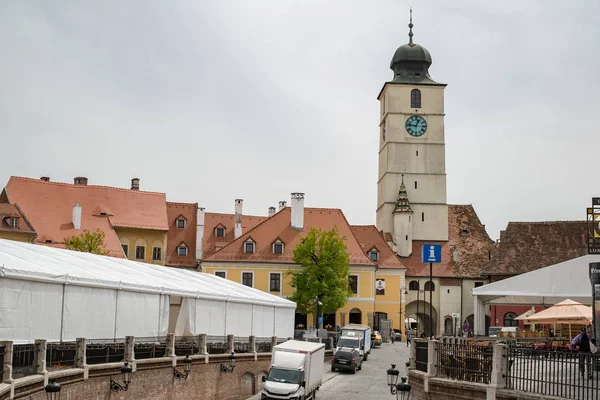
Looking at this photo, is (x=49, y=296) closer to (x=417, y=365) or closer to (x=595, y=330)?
(x=417, y=365)

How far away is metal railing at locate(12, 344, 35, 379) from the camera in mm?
21403

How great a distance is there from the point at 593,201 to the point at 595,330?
10.5 m

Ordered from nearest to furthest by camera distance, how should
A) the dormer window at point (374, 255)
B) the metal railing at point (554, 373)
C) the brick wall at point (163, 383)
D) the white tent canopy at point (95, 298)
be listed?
the metal railing at point (554, 373)
the brick wall at point (163, 383)
the white tent canopy at point (95, 298)
the dormer window at point (374, 255)

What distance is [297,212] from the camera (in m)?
76.6

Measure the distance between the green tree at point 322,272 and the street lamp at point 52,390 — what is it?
47.0 metres

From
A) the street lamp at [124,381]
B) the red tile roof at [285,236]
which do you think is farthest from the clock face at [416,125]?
the street lamp at [124,381]

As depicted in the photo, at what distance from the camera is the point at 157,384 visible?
29.7m

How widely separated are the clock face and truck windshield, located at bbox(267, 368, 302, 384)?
60149 mm

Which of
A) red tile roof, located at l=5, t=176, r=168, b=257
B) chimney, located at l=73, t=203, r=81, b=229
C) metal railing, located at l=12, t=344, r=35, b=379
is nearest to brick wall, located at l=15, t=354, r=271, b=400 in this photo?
metal railing, located at l=12, t=344, r=35, b=379

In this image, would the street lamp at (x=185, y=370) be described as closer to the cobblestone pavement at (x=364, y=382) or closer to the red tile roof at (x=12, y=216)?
the cobblestone pavement at (x=364, y=382)

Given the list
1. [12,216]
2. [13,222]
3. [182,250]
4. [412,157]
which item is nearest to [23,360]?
[13,222]

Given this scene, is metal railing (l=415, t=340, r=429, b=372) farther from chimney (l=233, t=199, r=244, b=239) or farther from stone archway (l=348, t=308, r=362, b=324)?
chimney (l=233, t=199, r=244, b=239)

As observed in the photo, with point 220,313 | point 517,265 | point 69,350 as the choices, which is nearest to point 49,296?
point 69,350

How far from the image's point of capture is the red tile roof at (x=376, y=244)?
7834cm
